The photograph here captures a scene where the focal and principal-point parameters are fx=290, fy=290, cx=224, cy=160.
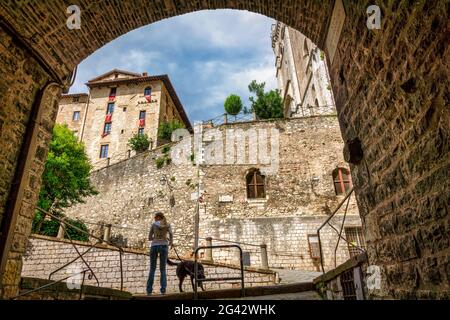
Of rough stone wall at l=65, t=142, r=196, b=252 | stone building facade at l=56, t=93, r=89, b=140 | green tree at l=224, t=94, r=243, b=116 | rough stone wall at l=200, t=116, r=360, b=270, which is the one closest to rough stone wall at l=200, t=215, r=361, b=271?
rough stone wall at l=200, t=116, r=360, b=270

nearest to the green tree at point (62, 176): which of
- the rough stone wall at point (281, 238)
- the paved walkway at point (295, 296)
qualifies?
the rough stone wall at point (281, 238)

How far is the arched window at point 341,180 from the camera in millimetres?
14358

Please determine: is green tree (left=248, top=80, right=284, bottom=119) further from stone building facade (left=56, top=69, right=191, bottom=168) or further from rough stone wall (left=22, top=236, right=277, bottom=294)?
rough stone wall (left=22, top=236, right=277, bottom=294)

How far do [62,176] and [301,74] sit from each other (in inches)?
793

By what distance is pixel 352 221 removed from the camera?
43.8 feet

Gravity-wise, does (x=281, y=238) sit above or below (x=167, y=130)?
below

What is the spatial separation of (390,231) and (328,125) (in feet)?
45.0

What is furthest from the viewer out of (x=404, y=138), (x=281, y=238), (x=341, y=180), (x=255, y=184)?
(x=255, y=184)

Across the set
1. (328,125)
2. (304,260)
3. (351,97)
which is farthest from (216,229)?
(351,97)

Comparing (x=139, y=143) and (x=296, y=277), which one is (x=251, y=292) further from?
(x=139, y=143)

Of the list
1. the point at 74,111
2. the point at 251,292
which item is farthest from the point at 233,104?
the point at 251,292

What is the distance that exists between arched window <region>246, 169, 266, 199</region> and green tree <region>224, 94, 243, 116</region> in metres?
11.5

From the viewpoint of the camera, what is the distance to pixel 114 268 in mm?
10102
